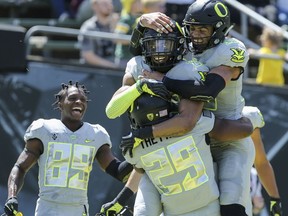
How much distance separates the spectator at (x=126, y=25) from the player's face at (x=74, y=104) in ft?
8.14

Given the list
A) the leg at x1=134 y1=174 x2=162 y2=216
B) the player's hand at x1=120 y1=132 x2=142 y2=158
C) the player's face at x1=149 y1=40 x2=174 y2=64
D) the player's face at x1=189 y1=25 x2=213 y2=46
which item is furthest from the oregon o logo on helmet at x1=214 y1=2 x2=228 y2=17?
the leg at x1=134 y1=174 x2=162 y2=216

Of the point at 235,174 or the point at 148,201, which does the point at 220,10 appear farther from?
the point at 148,201

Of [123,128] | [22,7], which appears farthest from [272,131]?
[22,7]

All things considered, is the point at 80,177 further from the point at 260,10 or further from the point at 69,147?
the point at 260,10

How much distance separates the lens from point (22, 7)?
12164 millimetres

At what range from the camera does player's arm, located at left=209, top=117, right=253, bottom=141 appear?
6004 mm

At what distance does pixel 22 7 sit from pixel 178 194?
6.74m

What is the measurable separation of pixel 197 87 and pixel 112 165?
1430 mm

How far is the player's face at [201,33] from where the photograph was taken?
6035 millimetres

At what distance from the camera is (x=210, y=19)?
237 inches

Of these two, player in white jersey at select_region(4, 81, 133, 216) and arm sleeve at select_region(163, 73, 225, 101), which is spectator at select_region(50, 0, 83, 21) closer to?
player in white jersey at select_region(4, 81, 133, 216)

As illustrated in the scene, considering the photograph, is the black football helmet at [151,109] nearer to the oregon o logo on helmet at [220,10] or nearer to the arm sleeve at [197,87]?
the arm sleeve at [197,87]

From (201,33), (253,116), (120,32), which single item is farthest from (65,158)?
(120,32)

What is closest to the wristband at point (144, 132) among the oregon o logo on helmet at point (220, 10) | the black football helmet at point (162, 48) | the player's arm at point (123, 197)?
the black football helmet at point (162, 48)
